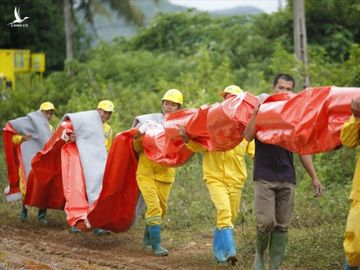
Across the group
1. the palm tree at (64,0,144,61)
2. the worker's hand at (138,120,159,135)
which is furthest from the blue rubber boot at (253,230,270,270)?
the palm tree at (64,0,144,61)

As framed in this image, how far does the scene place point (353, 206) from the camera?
551 centimetres

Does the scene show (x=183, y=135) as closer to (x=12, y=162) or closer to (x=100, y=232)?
(x=100, y=232)

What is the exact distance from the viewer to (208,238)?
9.75 metres

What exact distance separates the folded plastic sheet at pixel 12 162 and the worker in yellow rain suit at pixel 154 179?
389 centimetres

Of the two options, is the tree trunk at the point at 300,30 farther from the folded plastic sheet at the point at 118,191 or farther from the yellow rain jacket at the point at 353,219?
the yellow rain jacket at the point at 353,219

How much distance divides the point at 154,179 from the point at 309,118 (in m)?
3.57

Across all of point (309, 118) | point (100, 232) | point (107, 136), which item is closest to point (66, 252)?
point (100, 232)

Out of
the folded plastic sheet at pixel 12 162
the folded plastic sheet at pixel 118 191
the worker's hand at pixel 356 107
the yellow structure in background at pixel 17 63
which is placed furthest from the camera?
the yellow structure in background at pixel 17 63

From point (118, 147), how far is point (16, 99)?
1183 centimetres

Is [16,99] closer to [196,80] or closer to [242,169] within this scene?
[196,80]

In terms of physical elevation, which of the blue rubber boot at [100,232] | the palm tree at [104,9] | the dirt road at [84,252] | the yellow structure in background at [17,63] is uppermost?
the palm tree at [104,9]

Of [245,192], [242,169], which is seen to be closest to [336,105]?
[242,169]

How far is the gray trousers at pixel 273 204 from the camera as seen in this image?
6664 millimetres

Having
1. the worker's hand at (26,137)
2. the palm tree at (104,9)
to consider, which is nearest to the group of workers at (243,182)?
the worker's hand at (26,137)
